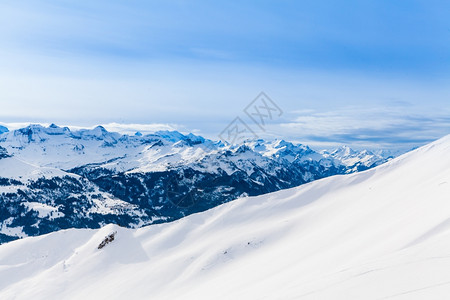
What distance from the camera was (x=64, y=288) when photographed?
2215 inches

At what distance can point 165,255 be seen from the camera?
65875 mm

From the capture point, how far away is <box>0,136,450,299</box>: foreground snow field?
1679 cm

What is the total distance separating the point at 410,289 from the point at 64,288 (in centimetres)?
5894

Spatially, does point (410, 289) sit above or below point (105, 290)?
above

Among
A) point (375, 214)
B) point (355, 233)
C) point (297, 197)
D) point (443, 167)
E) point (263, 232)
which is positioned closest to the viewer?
point (355, 233)

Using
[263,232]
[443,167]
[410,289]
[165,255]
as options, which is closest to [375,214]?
[263,232]

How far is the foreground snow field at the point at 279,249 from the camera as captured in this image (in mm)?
16789

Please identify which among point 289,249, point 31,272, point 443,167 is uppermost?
point 443,167

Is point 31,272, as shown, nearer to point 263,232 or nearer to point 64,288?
point 64,288

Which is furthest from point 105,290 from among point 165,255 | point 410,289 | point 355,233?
point 410,289

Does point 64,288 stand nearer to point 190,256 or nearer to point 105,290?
point 105,290

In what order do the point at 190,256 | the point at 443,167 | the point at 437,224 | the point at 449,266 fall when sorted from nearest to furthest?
the point at 449,266 < the point at 437,224 < the point at 190,256 < the point at 443,167

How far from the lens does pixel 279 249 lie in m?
53.2

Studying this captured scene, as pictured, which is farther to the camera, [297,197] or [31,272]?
[297,197]
